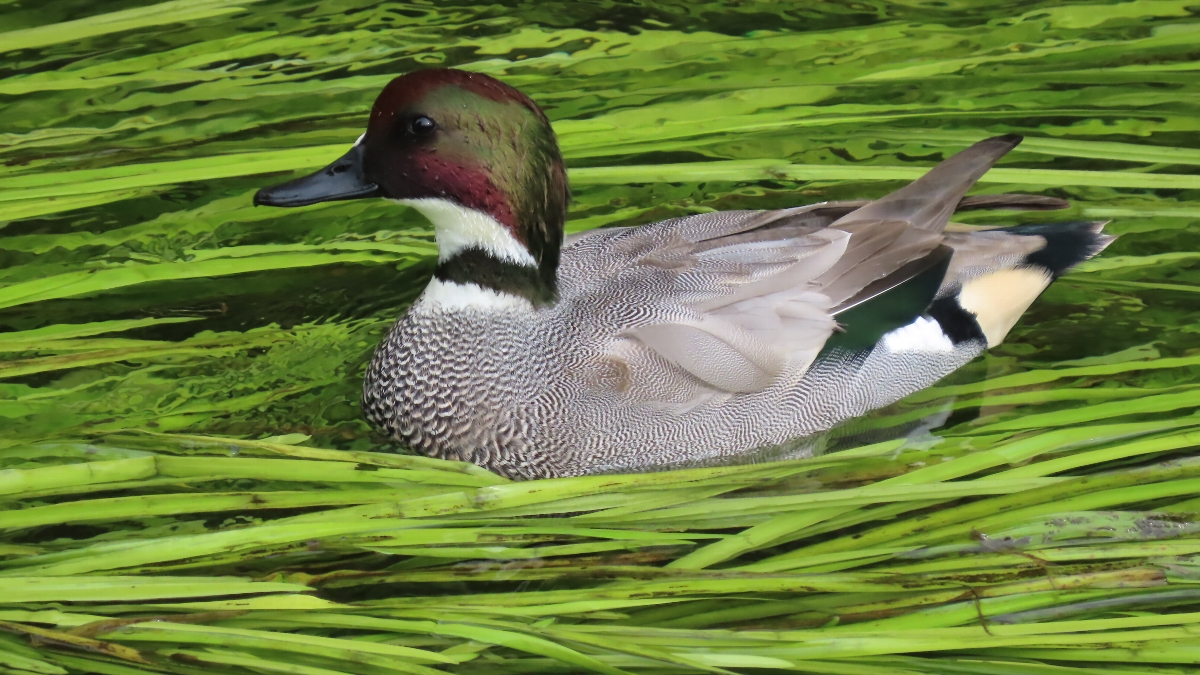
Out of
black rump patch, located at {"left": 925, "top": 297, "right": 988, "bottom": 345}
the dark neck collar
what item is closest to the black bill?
the dark neck collar

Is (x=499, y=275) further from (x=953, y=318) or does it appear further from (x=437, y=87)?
(x=953, y=318)

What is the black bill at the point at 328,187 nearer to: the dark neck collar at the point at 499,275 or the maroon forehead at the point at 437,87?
the maroon forehead at the point at 437,87

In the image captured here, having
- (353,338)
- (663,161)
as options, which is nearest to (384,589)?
(353,338)

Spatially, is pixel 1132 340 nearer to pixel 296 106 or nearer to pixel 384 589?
pixel 384 589

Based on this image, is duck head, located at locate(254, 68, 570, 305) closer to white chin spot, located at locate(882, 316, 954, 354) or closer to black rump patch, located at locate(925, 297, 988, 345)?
white chin spot, located at locate(882, 316, 954, 354)

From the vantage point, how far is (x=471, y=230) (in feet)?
13.1

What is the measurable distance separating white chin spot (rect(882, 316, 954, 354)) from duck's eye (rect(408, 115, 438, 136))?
146 cm

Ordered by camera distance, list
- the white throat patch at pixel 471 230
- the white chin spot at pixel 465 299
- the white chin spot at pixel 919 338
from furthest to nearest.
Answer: the white chin spot at pixel 919 338 → the white chin spot at pixel 465 299 → the white throat patch at pixel 471 230

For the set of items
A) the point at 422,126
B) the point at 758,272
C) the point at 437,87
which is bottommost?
the point at 758,272

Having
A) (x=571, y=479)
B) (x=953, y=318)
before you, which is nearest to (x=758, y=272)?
(x=953, y=318)

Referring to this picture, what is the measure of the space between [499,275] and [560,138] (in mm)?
1059

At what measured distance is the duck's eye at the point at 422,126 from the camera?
381 centimetres

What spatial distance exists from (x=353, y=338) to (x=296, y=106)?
3.58 feet

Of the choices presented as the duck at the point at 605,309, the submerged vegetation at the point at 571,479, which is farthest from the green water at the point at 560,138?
the duck at the point at 605,309
